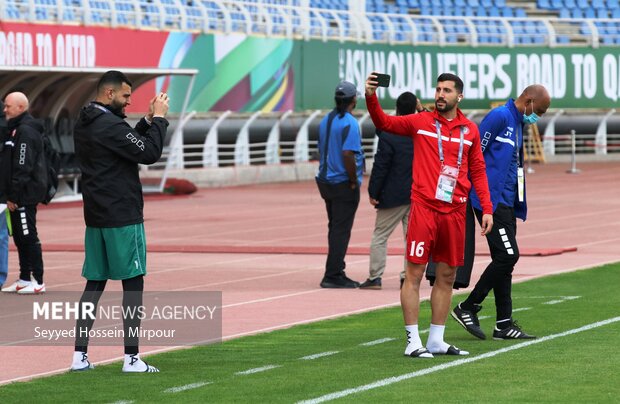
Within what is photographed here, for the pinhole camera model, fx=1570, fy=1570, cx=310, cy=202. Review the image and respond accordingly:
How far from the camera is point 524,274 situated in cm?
1647

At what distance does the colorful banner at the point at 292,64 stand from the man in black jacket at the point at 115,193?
22.8m

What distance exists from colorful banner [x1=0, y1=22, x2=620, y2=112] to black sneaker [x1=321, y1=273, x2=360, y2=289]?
18.0 metres

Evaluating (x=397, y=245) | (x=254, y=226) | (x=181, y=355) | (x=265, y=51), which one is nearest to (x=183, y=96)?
(x=265, y=51)

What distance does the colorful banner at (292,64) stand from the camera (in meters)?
34.3

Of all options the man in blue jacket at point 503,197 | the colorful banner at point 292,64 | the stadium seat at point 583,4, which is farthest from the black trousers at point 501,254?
the stadium seat at point 583,4

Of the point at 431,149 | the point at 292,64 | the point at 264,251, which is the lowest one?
the point at 264,251

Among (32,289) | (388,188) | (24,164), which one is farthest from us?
(388,188)

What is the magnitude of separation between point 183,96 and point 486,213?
27581mm

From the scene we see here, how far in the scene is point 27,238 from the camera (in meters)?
14.8

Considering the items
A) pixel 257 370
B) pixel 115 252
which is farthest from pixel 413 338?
pixel 115 252

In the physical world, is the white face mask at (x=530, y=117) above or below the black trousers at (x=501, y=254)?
above

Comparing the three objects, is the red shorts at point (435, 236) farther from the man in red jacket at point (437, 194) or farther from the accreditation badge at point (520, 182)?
the accreditation badge at point (520, 182)

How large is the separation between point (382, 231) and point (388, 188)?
20.0 inches

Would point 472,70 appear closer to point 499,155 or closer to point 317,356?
point 499,155
